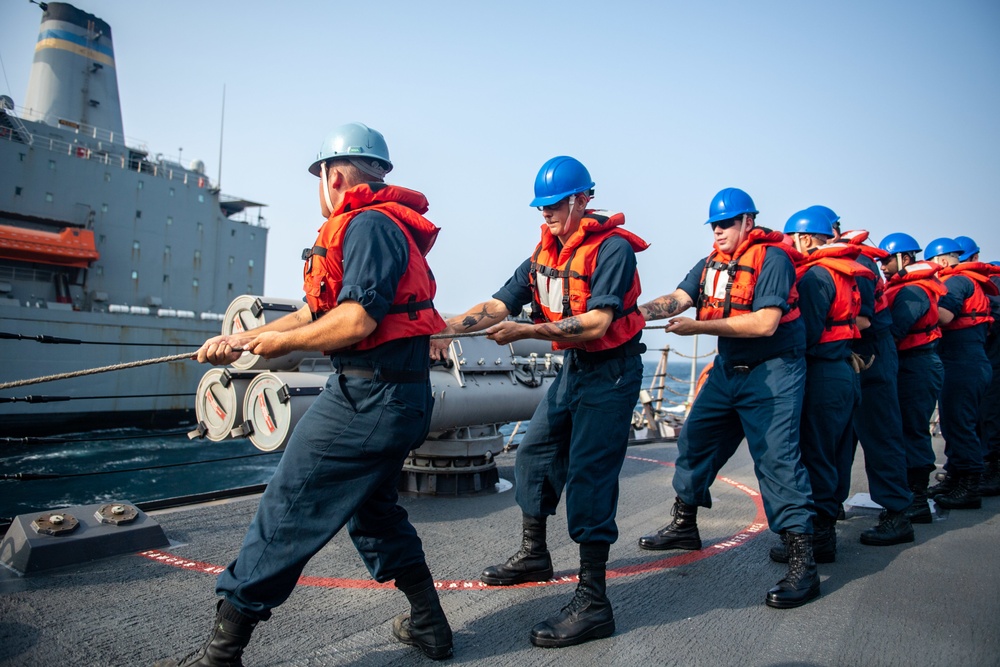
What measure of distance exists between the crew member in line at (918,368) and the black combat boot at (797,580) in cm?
233

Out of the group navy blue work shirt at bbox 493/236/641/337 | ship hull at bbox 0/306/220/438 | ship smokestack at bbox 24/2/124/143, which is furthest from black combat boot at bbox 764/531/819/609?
ship smokestack at bbox 24/2/124/143

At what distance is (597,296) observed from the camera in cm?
274

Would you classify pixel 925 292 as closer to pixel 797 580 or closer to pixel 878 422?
pixel 878 422

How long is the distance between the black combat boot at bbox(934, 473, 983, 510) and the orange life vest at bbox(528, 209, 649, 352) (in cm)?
420

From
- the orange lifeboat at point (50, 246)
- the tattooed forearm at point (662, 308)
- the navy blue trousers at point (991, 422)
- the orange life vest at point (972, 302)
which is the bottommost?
the navy blue trousers at point (991, 422)

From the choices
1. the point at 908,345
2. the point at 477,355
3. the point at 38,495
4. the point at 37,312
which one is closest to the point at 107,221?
the point at 37,312

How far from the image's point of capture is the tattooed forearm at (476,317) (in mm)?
3246

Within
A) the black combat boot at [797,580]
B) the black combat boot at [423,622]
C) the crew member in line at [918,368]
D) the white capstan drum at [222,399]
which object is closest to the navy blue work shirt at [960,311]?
the crew member in line at [918,368]

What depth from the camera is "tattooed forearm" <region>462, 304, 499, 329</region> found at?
3.25 meters

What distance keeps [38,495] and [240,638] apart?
15099 millimetres

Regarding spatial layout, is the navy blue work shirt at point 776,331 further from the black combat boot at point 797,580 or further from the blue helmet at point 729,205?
the black combat boot at point 797,580

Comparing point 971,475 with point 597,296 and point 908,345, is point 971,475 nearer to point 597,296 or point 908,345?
Answer: point 908,345

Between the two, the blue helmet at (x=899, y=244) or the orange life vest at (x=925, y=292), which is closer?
the orange life vest at (x=925, y=292)

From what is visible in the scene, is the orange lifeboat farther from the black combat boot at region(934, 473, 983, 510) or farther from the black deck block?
the black combat boot at region(934, 473, 983, 510)
